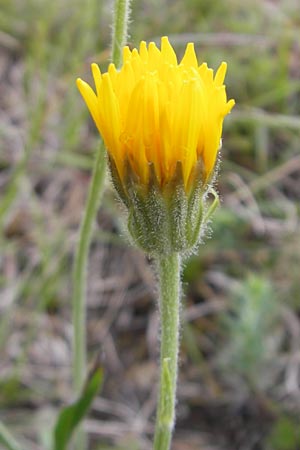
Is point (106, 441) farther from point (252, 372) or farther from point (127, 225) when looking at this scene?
point (127, 225)

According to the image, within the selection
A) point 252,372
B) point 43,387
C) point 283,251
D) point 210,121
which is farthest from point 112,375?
point 210,121

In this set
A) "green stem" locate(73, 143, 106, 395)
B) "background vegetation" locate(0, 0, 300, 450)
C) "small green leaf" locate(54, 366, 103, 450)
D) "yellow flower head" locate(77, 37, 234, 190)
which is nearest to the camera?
"yellow flower head" locate(77, 37, 234, 190)

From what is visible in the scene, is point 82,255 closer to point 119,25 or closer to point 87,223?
point 87,223

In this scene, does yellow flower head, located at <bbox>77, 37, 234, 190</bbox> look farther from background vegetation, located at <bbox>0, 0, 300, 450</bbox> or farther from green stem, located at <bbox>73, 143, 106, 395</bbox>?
background vegetation, located at <bbox>0, 0, 300, 450</bbox>

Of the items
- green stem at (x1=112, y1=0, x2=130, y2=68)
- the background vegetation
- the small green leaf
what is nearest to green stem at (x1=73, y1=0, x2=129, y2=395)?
green stem at (x1=112, y1=0, x2=130, y2=68)

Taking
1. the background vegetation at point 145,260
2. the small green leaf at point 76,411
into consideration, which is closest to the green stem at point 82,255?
the small green leaf at point 76,411

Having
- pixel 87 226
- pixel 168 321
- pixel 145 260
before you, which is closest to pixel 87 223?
pixel 87 226
